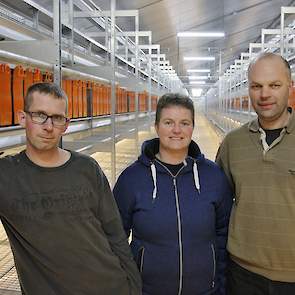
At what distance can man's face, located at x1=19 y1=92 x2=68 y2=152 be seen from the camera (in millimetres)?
1266

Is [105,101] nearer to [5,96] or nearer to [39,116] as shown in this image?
[5,96]

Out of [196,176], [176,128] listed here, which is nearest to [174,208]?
[196,176]

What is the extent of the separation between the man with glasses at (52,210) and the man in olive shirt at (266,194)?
531 mm

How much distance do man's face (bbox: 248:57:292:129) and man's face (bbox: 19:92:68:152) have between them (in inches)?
29.7

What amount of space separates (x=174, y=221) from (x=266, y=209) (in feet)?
1.11

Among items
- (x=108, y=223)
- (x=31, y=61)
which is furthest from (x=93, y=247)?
(x=31, y=61)

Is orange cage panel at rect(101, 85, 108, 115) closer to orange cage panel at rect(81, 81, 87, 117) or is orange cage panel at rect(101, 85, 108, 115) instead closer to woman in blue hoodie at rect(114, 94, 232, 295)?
orange cage panel at rect(81, 81, 87, 117)

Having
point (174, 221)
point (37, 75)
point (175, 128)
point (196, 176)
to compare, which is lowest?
point (174, 221)

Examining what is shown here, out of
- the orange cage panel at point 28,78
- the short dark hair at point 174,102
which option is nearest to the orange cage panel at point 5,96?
the orange cage panel at point 28,78

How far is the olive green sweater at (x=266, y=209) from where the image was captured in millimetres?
1490

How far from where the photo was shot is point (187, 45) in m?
14.8

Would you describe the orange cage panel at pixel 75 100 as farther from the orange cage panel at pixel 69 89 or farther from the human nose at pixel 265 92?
the human nose at pixel 265 92

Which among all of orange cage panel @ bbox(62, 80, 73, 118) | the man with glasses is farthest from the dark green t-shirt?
orange cage panel @ bbox(62, 80, 73, 118)

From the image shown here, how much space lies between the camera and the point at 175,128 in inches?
59.6
